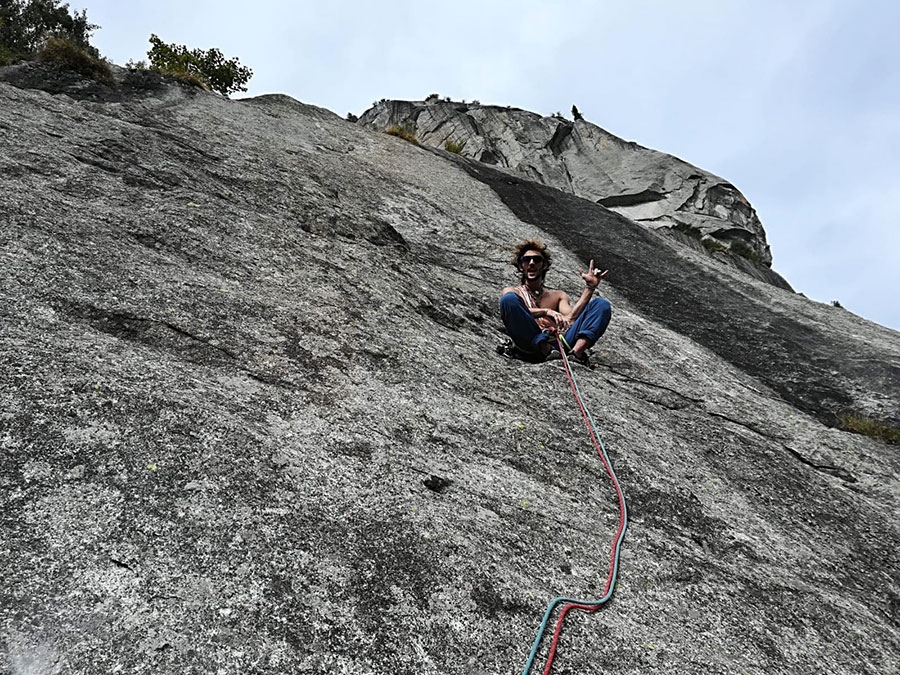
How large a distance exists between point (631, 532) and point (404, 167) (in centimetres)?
1060

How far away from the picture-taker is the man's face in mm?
7820

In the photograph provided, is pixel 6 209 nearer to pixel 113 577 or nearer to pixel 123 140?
pixel 123 140

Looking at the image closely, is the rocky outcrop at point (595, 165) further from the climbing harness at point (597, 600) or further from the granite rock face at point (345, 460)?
the climbing harness at point (597, 600)

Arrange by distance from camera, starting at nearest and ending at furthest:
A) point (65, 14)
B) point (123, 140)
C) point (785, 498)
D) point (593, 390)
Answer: point (785, 498), point (593, 390), point (123, 140), point (65, 14)

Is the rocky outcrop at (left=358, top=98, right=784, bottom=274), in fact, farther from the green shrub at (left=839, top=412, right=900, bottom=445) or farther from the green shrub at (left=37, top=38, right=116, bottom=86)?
the green shrub at (left=37, top=38, right=116, bottom=86)

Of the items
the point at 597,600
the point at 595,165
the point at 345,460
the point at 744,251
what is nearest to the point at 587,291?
the point at 345,460

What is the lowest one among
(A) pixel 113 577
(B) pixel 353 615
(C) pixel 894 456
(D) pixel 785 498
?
(A) pixel 113 577

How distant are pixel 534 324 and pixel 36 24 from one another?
3323 centimetres

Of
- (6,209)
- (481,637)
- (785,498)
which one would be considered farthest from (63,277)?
(785,498)

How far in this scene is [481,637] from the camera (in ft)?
9.54

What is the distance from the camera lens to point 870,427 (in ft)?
24.4

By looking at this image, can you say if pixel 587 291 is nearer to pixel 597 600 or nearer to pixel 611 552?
pixel 611 552

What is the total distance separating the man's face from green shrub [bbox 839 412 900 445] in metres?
4.35

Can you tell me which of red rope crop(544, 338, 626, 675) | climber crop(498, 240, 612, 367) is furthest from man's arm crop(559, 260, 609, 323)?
red rope crop(544, 338, 626, 675)
